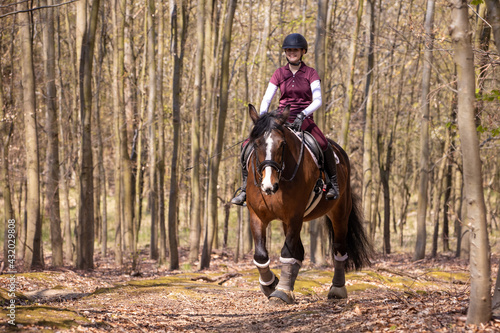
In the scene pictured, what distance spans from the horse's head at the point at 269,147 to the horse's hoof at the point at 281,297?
1.60 metres

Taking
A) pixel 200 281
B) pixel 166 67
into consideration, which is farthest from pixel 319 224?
pixel 166 67

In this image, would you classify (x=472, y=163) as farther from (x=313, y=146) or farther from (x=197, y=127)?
(x=197, y=127)

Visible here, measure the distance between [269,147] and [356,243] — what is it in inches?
135

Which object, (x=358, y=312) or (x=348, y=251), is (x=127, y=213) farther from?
(x=358, y=312)

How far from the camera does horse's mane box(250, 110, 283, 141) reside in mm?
7145

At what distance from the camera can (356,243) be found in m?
9.46

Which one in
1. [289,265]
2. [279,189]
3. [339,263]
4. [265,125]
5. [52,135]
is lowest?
[339,263]

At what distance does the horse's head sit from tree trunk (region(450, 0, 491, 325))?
2694 mm

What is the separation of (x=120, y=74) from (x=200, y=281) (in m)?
8.69

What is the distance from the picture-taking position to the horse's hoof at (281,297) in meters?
7.36

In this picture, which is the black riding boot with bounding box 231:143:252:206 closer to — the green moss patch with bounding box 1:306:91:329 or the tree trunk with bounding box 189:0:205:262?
the green moss patch with bounding box 1:306:91:329

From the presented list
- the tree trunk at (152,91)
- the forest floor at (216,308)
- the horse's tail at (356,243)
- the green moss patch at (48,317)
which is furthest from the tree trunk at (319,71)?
the green moss patch at (48,317)

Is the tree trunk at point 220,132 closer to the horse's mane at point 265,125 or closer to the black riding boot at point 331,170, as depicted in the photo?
the black riding boot at point 331,170

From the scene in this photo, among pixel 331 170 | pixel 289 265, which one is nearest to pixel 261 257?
pixel 289 265
